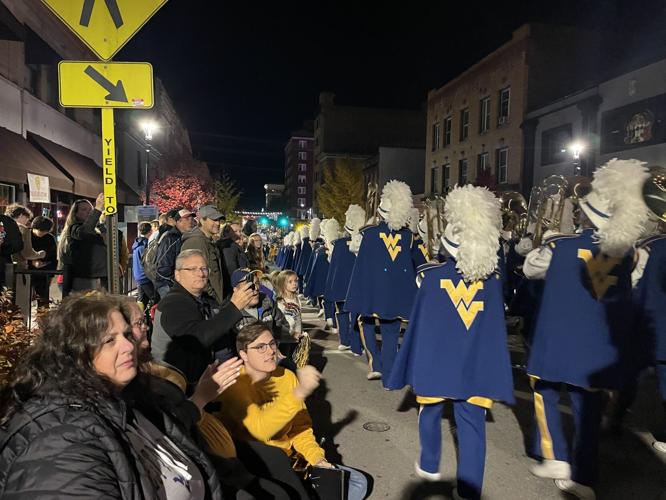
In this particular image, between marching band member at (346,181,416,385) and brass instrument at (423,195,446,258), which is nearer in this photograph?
marching band member at (346,181,416,385)

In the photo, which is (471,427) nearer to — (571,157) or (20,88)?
(20,88)

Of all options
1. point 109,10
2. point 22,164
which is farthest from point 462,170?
point 109,10

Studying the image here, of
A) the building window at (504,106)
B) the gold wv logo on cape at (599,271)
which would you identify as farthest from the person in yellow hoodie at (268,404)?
the building window at (504,106)

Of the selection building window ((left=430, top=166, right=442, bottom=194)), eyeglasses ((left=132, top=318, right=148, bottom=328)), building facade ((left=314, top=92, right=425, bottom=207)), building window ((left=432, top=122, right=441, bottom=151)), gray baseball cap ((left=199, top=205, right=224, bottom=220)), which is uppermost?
building facade ((left=314, top=92, right=425, bottom=207))

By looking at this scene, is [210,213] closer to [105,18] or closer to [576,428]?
[105,18]

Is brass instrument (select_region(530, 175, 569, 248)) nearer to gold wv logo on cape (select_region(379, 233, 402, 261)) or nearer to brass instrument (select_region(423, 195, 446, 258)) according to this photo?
gold wv logo on cape (select_region(379, 233, 402, 261))

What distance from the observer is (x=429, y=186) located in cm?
3612

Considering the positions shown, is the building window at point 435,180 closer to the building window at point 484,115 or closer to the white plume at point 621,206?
the building window at point 484,115

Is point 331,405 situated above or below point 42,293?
below

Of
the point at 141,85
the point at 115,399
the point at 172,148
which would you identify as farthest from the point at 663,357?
the point at 172,148

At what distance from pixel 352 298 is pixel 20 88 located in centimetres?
1242

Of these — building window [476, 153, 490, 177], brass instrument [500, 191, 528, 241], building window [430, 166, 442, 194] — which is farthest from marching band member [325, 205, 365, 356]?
building window [430, 166, 442, 194]

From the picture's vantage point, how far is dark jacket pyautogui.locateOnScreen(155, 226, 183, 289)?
19.5 feet

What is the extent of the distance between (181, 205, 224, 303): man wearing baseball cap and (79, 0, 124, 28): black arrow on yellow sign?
2.24 meters
